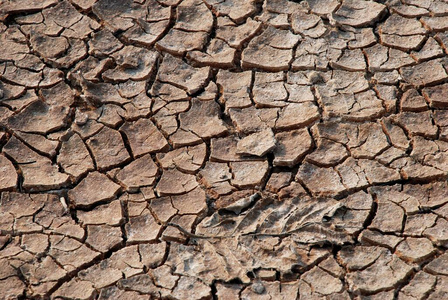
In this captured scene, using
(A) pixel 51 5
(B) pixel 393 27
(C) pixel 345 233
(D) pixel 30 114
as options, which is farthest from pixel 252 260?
(A) pixel 51 5

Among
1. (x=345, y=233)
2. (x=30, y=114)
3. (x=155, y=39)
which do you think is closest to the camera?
(x=345, y=233)

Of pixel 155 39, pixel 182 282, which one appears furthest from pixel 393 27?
pixel 182 282

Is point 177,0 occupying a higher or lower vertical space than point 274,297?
higher

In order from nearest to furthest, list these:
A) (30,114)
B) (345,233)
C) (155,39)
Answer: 1. (345,233)
2. (30,114)
3. (155,39)

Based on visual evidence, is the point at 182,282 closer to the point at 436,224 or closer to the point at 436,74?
the point at 436,224

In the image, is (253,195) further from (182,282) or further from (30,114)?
(30,114)

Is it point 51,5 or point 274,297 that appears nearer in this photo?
point 274,297
